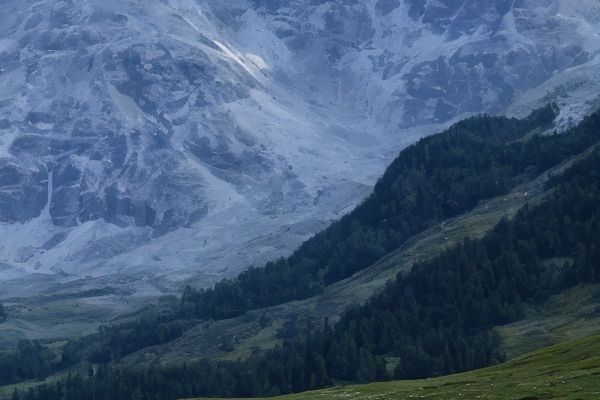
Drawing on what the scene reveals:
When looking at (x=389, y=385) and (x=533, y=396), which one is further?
(x=389, y=385)

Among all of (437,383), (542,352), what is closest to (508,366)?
(542,352)

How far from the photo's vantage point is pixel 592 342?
151625mm

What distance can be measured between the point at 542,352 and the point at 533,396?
53.7 metres

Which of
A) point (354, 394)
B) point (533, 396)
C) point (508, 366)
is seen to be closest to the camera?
point (533, 396)

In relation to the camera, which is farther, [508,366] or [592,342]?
[508,366]

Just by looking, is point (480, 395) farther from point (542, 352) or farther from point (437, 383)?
point (542, 352)

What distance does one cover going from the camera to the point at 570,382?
384ft

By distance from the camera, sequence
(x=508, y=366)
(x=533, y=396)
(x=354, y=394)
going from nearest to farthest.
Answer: (x=533, y=396)
(x=354, y=394)
(x=508, y=366)

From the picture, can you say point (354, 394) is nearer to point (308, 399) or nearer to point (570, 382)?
point (308, 399)

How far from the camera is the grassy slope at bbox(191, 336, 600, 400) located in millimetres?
114750

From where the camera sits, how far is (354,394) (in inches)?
5886

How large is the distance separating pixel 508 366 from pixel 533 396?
166 ft

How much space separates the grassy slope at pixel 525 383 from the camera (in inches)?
4518

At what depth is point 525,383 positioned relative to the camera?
411 ft
